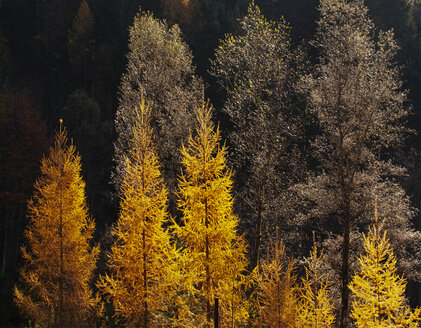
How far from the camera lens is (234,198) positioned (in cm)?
953

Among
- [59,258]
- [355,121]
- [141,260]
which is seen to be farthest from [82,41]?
[355,121]

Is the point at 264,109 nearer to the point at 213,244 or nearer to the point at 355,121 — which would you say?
the point at 355,121

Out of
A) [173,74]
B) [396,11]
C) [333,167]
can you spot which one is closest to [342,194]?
[333,167]

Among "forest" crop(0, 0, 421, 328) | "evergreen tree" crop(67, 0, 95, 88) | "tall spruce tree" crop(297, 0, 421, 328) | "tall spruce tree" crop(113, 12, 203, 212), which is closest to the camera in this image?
"forest" crop(0, 0, 421, 328)

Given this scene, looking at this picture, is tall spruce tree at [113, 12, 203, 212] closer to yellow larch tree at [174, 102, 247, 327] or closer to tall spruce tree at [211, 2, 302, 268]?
tall spruce tree at [211, 2, 302, 268]

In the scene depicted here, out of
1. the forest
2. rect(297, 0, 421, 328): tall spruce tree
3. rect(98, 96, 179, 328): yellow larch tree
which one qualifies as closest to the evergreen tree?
the forest

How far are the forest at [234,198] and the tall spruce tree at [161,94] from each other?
8 cm

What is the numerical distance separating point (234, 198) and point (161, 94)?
7.63 m

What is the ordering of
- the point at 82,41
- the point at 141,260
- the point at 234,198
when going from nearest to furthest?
1. the point at 141,260
2. the point at 234,198
3. the point at 82,41

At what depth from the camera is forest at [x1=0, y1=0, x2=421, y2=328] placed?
8.57 metres

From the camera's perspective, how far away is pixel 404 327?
6.35 metres

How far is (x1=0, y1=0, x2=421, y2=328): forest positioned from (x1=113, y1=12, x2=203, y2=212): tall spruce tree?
3.1 inches

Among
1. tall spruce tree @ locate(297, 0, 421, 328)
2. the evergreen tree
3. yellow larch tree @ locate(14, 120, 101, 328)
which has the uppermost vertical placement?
the evergreen tree

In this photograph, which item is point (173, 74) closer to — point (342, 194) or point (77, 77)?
point (342, 194)
